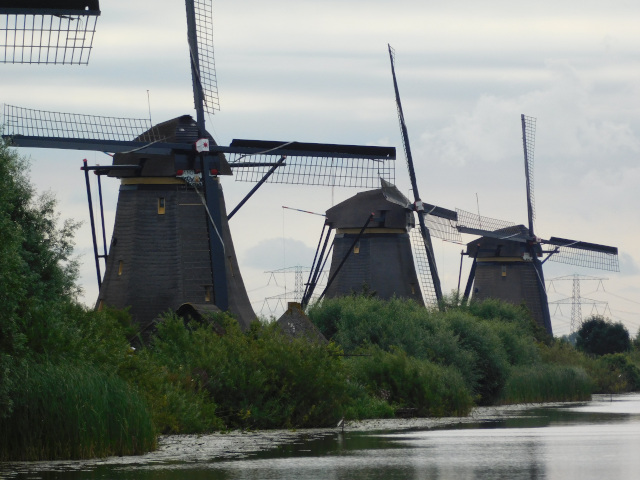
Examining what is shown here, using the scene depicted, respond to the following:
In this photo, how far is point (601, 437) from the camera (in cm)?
3122

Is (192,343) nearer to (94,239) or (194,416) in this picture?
(194,416)

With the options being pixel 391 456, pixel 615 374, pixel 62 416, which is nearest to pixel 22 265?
pixel 62 416

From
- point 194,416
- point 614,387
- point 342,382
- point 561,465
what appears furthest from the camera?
point 614,387

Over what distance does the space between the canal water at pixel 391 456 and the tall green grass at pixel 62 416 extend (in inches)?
25.8

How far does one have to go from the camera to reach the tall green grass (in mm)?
23719

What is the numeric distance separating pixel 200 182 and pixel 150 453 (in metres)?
19.9

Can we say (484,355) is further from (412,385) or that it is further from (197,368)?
(197,368)

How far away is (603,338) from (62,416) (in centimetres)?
7620

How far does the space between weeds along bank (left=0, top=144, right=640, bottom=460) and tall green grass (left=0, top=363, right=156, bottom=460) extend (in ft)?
0.08

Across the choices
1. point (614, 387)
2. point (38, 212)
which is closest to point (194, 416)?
point (38, 212)

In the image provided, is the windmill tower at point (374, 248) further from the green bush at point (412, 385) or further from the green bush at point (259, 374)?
the green bush at point (259, 374)

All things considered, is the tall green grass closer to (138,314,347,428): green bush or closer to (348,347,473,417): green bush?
(138,314,347,428): green bush

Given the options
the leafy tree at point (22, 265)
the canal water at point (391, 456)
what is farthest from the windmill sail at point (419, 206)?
the leafy tree at point (22, 265)

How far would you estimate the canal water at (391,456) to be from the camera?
71.5ft
